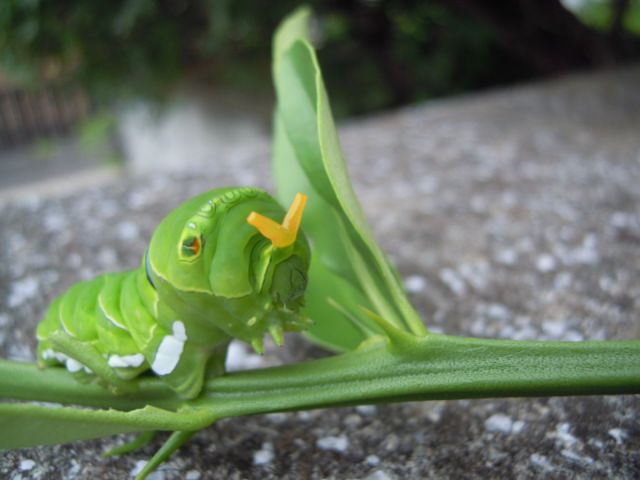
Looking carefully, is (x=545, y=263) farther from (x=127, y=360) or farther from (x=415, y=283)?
(x=127, y=360)

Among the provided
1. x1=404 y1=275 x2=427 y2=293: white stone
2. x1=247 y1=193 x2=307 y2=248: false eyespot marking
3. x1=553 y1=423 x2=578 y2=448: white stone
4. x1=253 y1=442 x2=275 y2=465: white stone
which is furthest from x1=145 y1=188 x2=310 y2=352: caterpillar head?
x1=404 y1=275 x2=427 y2=293: white stone

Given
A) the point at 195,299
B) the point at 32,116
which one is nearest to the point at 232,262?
the point at 195,299

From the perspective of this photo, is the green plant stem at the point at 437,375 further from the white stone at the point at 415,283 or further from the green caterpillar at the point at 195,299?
the white stone at the point at 415,283

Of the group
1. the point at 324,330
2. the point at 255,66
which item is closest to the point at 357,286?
the point at 324,330

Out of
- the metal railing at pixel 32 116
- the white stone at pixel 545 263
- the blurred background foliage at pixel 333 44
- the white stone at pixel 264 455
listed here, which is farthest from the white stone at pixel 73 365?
the metal railing at pixel 32 116

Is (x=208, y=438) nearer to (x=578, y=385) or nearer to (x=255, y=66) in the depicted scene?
(x=578, y=385)

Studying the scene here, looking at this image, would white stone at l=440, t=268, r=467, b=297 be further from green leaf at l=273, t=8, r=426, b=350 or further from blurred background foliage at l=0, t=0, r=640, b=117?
blurred background foliage at l=0, t=0, r=640, b=117
